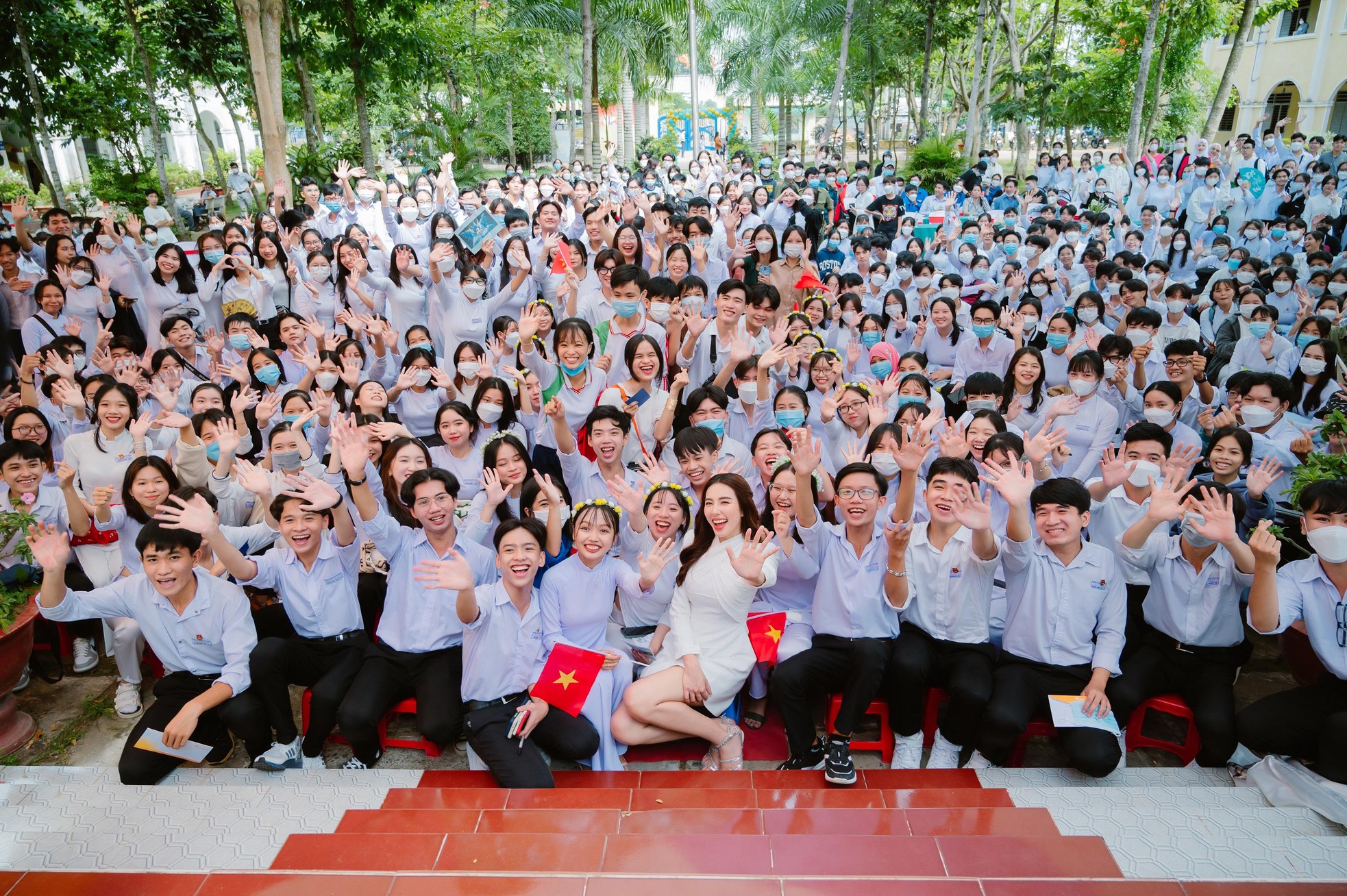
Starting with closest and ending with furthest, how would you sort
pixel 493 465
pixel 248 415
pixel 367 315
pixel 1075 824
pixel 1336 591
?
pixel 1075 824 < pixel 1336 591 < pixel 493 465 < pixel 248 415 < pixel 367 315

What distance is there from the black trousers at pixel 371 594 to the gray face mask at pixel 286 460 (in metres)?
0.74

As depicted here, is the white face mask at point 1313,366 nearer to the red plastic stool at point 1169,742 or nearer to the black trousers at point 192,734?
the red plastic stool at point 1169,742

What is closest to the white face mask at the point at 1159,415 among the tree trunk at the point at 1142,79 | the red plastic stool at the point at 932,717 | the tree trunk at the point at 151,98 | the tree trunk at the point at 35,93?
the red plastic stool at the point at 932,717

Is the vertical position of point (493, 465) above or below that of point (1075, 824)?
above

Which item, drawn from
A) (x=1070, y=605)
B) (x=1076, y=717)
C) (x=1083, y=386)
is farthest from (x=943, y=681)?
(x=1083, y=386)

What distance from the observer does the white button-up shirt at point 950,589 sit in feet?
12.3

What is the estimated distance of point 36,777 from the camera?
3414 mm

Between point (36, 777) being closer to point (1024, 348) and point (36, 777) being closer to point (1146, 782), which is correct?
point (1146, 782)

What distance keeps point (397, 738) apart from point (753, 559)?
2.00 metres

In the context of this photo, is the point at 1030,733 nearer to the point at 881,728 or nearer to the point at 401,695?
the point at 881,728

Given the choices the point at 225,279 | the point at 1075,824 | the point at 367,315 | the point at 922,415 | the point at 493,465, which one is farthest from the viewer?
the point at 225,279

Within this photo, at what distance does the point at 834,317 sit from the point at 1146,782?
15.7 ft

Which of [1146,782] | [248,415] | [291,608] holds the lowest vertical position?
[1146,782]

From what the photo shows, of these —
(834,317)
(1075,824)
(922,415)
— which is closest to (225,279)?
(834,317)
